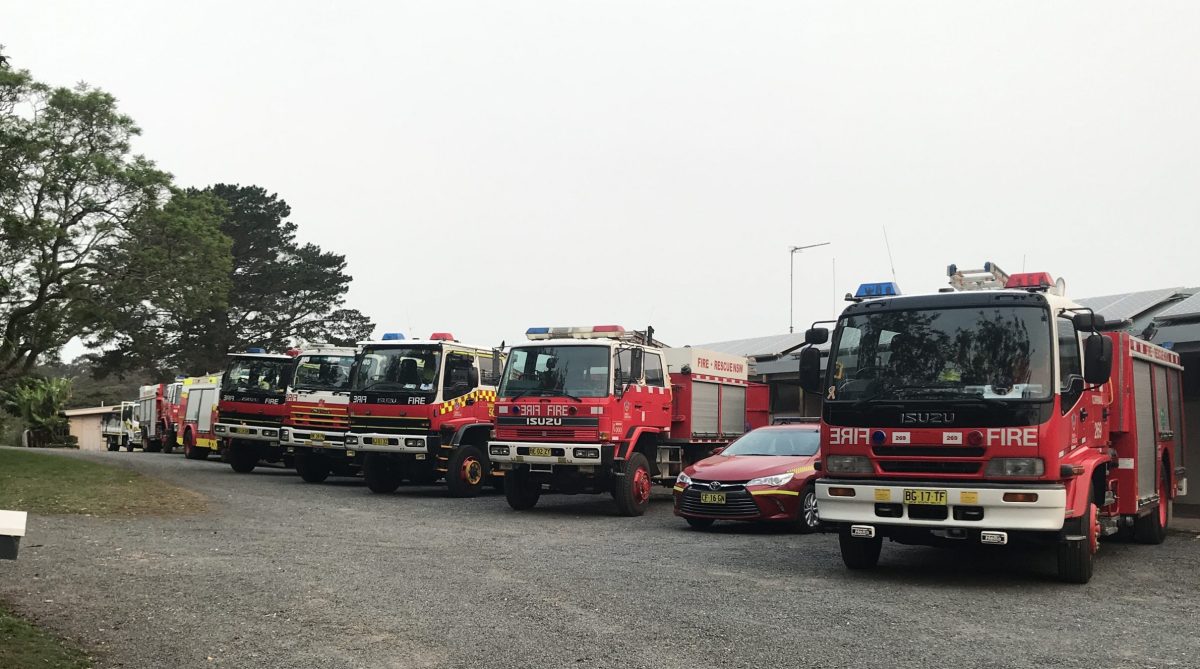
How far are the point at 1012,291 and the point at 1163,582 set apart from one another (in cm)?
317

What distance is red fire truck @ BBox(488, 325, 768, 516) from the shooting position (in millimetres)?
15164

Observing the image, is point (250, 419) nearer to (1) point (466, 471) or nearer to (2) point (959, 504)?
(1) point (466, 471)

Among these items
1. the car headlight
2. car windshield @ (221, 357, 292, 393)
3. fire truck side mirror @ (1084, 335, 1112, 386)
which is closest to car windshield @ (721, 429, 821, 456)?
the car headlight

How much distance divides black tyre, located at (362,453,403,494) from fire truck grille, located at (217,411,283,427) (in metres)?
4.94

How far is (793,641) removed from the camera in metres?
6.80

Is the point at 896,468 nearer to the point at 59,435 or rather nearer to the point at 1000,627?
the point at 1000,627

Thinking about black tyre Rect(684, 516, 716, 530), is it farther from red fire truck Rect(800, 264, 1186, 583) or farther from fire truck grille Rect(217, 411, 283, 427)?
fire truck grille Rect(217, 411, 283, 427)

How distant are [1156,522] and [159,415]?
33903 millimetres

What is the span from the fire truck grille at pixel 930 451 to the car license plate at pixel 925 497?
12.0 inches

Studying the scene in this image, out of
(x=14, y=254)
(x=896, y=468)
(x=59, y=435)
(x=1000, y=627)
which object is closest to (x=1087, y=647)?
(x=1000, y=627)

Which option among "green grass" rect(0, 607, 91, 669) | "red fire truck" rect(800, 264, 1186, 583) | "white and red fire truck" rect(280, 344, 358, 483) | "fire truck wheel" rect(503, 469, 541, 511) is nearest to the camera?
"green grass" rect(0, 607, 91, 669)

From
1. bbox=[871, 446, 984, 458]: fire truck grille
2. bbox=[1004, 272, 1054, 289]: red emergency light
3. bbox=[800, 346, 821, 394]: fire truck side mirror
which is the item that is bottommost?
bbox=[871, 446, 984, 458]: fire truck grille

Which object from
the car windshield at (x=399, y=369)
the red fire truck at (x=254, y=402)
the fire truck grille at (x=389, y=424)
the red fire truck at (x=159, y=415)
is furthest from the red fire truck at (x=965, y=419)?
the red fire truck at (x=159, y=415)

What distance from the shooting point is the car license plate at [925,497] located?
29.2 ft
